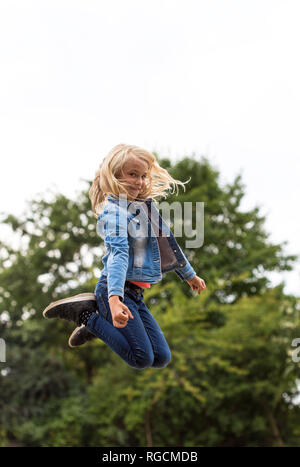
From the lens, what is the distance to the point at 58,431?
16375mm

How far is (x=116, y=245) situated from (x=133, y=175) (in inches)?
19.0

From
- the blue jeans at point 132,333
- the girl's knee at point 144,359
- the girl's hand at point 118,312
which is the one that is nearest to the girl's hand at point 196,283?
the blue jeans at point 132,333

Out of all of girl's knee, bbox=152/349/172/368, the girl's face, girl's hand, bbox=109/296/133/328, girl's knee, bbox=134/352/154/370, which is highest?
the girl's face

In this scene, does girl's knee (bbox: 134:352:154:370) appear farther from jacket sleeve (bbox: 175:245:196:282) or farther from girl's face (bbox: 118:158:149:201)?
girl's face (bbox: 118:158:149:201)

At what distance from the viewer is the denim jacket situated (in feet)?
7.82

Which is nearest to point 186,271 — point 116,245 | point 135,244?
point 135,244

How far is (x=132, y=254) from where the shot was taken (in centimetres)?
268

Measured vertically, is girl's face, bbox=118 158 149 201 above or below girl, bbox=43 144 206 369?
above

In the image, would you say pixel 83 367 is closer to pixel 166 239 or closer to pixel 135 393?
pixel 135 393

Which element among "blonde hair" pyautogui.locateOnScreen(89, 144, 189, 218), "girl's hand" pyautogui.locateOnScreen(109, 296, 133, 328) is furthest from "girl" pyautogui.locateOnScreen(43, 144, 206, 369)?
"girl's hand" pyautogui.locateOnScreen(109, 296, 133, 328)

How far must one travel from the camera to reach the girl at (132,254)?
8.59 feet

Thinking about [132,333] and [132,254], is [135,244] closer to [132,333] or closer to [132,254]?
[132,254]

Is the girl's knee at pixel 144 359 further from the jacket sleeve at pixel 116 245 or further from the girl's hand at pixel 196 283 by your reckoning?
the girl's hand at pixel 196 283

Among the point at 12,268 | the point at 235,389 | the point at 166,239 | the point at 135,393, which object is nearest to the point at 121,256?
the point at 166,239
